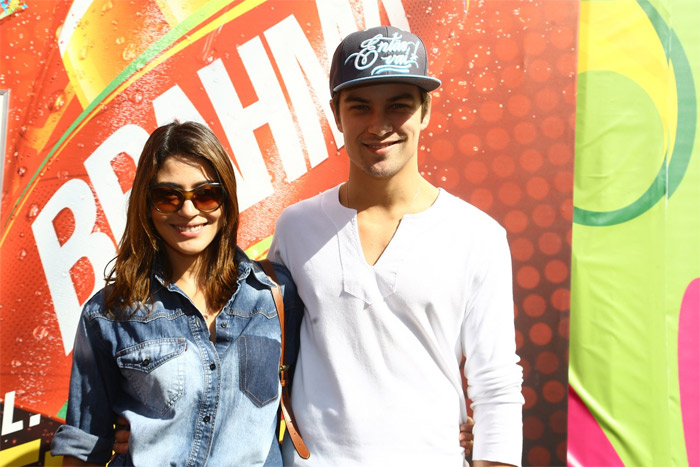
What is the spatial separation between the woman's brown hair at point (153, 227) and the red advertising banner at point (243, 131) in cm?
100

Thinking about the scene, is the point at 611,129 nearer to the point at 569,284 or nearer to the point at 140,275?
the point at 569,284

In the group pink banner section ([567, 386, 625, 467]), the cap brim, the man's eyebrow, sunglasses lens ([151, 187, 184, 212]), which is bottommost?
pink banner section ([567, 386, 625, 467])

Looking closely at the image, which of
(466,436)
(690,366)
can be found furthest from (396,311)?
(690,366)

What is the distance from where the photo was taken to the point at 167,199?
172cm

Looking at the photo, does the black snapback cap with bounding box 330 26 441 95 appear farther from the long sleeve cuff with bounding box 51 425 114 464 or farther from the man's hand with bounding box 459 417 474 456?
the long sleeve cuff with bounding box 51 425 114 464

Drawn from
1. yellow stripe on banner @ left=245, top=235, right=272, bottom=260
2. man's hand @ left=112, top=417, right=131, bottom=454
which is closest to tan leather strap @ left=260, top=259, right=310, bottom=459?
man's hand @ left=112, top=417, right=131, bottom=454

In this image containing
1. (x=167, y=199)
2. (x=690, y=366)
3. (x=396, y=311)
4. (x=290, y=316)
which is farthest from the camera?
(x=690, y=366)

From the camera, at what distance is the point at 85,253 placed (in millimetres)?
2701

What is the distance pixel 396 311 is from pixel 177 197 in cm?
75

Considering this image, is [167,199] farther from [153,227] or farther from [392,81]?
[392,81]

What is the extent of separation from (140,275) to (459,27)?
6.13ft

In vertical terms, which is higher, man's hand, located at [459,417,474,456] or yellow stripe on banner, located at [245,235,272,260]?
yellow stripe on banner, located at [245,235,272,260]

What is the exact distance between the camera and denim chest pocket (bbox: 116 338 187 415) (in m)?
1.62

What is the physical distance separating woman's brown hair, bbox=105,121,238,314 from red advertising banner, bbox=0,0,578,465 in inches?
39.2
